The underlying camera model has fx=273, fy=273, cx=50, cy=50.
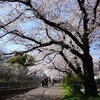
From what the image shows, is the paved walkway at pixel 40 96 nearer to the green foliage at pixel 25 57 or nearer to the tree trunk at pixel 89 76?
the green foliage at pixel 25 57

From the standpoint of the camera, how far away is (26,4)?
1523cm

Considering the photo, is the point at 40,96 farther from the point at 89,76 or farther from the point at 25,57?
the point at 25,57

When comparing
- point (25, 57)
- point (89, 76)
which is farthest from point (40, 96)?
point (25, 57)

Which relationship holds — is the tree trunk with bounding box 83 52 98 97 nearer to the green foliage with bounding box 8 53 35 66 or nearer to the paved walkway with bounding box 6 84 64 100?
the paved walkway with bounding box 6 84 64 100

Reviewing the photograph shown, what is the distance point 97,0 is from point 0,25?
20.8ft

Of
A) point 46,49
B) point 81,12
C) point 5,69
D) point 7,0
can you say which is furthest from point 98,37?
point 7,0

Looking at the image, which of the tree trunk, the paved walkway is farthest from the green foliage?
the tree trunk

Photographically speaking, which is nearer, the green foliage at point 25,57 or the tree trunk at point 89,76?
the tree trunk at point 89,76

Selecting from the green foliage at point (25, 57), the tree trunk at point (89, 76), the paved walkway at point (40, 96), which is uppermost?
the green foliage at point (25, 57)

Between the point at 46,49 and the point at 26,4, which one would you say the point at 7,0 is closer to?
the point at 26,4

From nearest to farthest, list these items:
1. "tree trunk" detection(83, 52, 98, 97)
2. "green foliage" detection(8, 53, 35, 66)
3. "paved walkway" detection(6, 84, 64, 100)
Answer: "tree trunk" detection(83, 52, 98, 97) → "paved walkway" detection(6, 84, 64, 100) → "green foliage" detection(8, 53, 35, 66)

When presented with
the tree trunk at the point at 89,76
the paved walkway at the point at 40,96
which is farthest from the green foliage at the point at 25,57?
the tree trunk at the point at 89,76

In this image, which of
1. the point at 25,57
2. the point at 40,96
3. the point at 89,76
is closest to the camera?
the point at 89,76

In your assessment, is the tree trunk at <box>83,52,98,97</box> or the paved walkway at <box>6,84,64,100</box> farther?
the paved walkway at <box>6,84,64,100</box>
